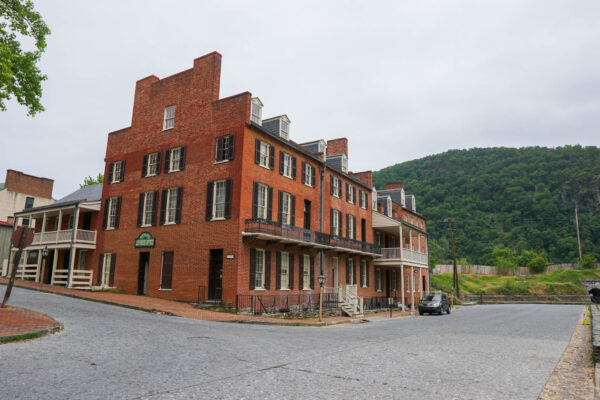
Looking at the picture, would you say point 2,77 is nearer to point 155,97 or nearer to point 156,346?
point 156,346

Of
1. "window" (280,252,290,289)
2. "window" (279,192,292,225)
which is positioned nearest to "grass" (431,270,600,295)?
"window" (280,252,290,289)

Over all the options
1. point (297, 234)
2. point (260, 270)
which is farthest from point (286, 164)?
point (260, 270)

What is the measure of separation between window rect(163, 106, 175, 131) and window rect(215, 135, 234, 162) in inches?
182

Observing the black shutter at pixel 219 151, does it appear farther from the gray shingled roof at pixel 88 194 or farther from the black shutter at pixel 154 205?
the gray shingled roof at pixel 88 194

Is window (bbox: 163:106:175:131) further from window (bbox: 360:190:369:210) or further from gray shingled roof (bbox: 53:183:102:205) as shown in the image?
window (bbox: 360:190:369:210)

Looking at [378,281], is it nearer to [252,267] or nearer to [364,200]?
[364,200]

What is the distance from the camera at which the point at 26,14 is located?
50.5 ft

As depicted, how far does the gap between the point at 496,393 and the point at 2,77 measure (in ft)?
52.8

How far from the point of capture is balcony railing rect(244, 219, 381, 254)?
21.2 meters

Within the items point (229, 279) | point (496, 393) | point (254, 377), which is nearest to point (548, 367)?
point (496, 393)

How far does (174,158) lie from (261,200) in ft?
21.4

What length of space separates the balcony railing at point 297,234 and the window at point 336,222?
40.7 inches

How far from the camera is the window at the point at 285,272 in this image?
2377cm

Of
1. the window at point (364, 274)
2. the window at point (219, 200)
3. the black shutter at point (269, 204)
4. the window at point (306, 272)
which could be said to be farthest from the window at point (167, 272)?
the window at point (364, 274)
